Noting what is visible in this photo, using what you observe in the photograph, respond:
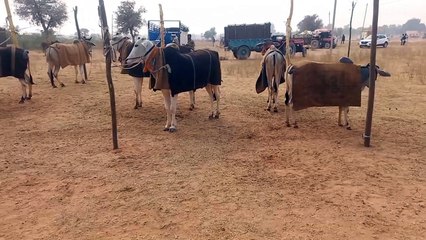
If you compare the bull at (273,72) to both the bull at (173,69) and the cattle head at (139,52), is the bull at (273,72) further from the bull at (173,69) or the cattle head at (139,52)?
the cattle head at (139,52)

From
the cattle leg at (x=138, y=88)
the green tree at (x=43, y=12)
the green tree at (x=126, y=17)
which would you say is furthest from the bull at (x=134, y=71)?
the green tree at (x=126, y=17)

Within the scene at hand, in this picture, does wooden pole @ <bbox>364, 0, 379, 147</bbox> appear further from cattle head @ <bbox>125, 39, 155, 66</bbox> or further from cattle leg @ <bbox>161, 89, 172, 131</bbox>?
cattle head @ <bbox>125, 39, 155, 66</bbox>

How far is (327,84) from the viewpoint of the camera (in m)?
6.64

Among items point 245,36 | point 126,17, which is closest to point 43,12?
point 126,17

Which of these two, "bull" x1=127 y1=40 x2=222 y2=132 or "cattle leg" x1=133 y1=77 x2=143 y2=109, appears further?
"cattle leg" x1=133 y1=77 x2=143 y2=109

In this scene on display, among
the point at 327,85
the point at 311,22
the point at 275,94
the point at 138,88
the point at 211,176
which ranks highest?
the point at 311,22

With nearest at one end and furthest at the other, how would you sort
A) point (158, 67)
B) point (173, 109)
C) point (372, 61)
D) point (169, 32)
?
point (372, 61) → point (158, 67) → point (173, 109) → point (169, 32)

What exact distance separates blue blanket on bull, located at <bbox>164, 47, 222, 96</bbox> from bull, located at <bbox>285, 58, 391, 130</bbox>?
1.81 meters

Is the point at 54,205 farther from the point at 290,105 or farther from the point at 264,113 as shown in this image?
the point at 264,113

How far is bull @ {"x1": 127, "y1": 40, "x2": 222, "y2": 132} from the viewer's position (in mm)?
6617

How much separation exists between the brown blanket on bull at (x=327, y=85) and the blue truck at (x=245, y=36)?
19148 mm

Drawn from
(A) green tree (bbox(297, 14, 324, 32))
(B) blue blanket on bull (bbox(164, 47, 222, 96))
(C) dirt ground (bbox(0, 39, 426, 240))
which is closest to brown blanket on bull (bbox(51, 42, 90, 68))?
(C) dirt ground (bbox(0, 39, 426, 240))

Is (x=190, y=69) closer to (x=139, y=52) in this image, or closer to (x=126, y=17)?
(x=139, y=52)

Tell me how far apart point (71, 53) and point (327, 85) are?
355 inches
